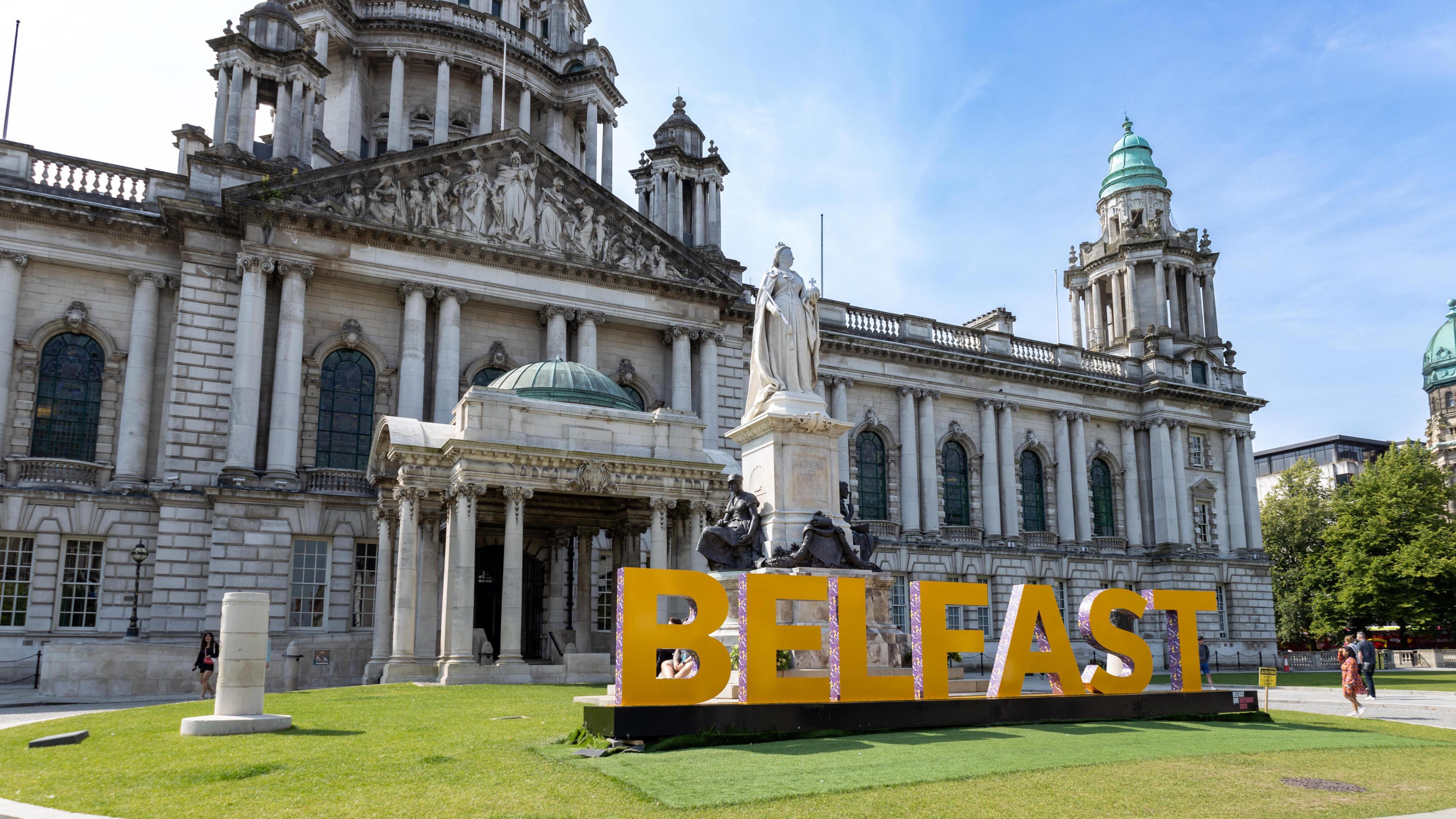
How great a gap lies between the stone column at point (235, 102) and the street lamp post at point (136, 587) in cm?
1623

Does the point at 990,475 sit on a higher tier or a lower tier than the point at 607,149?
lower

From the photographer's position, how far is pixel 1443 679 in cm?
4131

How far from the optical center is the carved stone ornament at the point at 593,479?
26438 mm

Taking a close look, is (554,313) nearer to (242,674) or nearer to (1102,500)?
(242,674)

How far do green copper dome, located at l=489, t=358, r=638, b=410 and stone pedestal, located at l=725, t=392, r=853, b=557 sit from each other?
1268cm

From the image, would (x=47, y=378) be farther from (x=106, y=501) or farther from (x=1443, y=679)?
(x=1443, y=679)

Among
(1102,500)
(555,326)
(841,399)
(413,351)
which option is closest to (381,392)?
(413,351)

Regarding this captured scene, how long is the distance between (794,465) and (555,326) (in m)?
25.2

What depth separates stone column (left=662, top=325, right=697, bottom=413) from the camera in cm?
4203

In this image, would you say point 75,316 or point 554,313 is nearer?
point 75,316

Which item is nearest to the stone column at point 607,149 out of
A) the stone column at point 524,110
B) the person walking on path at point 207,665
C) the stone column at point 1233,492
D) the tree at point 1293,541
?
the stone column at point 524,110

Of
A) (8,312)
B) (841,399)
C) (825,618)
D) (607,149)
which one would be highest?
(607,149)

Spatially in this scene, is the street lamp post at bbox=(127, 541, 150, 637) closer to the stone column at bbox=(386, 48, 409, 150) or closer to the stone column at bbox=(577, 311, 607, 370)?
the stone column at bbox=(577, 311, 607, 370)

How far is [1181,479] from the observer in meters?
59.0
